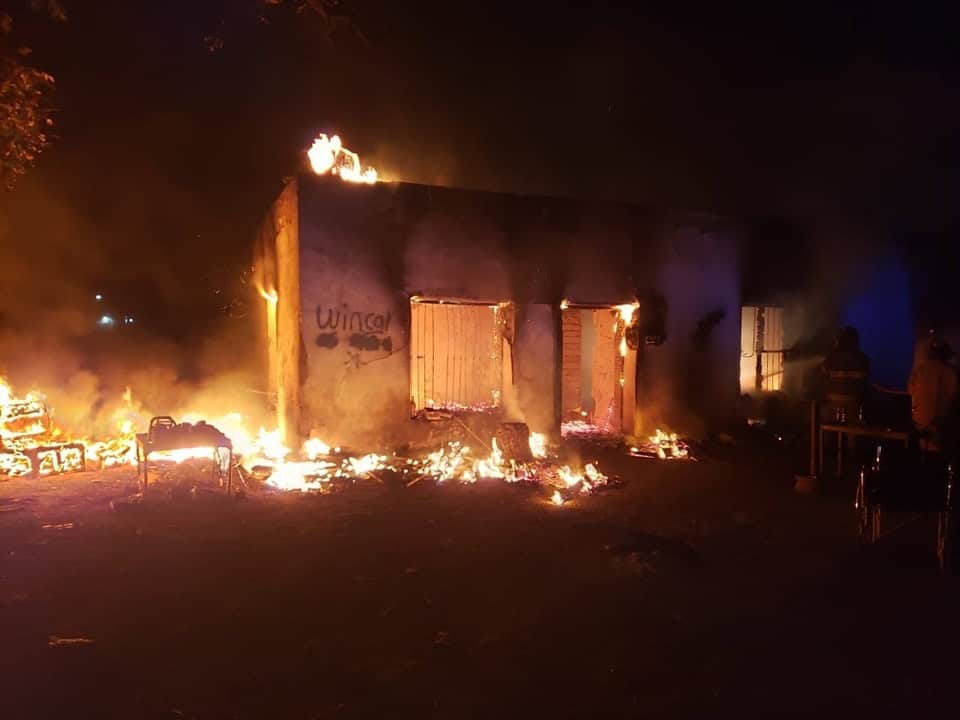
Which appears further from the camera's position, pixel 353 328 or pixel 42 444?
pixel 42 444

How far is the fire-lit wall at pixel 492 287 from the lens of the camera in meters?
10.5

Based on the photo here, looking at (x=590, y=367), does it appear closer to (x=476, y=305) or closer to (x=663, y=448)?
(x=663, y=448)

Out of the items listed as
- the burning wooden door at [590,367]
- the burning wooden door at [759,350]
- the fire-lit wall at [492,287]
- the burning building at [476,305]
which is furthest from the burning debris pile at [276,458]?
the burning wooden door at [759,350]

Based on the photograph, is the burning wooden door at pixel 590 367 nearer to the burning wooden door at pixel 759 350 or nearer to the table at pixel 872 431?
the burning wooden door at pixel 759 350

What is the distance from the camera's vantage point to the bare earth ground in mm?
3643

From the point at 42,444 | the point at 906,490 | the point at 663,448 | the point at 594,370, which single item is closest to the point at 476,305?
the point at 663,448

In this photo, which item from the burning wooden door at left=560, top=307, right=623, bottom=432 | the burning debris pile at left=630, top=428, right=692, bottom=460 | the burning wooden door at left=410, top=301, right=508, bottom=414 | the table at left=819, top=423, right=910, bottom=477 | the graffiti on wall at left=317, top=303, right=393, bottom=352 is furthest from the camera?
the burning wooden door at left=560, top=307, right=623, bottom=432

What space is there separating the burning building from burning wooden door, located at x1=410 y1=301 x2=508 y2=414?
0.03 m

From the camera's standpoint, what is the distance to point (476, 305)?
12.0m

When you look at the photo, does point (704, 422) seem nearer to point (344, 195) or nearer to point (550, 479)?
point (550, 479)

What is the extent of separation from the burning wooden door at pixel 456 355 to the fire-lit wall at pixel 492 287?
3.21 ft

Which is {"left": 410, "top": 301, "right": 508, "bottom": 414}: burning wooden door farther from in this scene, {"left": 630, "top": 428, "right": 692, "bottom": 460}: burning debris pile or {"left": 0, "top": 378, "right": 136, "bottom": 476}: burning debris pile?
{"left": 0, "top": 378, "right": 136, "bottom": 476}: burning debris pile

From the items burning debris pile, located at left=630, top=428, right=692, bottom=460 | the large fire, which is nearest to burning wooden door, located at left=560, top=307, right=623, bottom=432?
burning debris pile, located at left=630, top=428, right=692, bottom=460

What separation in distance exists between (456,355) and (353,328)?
277cm
